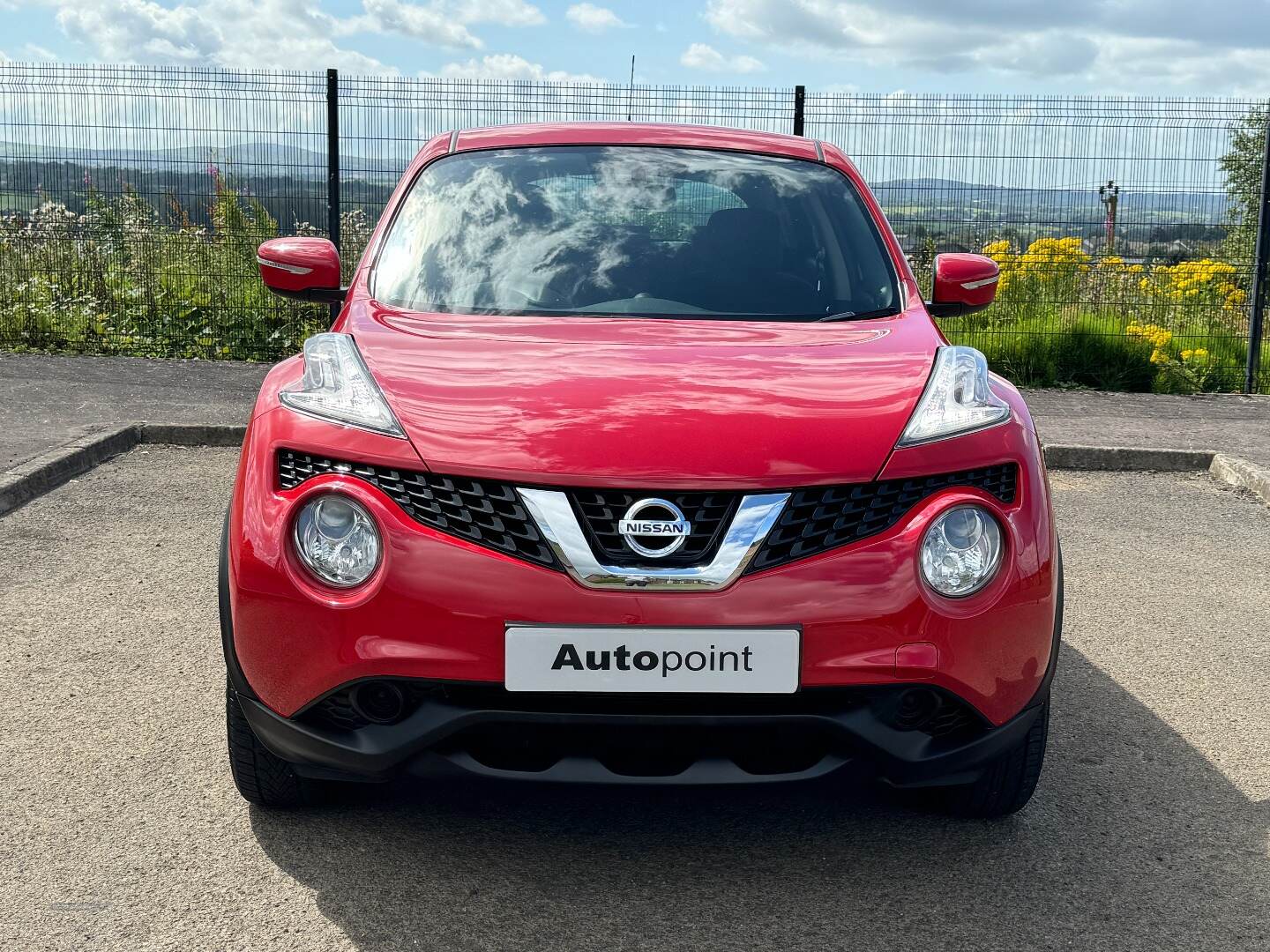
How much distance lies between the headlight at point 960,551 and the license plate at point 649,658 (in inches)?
12.9

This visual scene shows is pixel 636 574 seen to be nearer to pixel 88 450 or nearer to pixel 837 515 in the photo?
pixel 837 515

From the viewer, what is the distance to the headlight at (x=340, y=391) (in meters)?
2.87

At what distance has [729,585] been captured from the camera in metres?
2.66

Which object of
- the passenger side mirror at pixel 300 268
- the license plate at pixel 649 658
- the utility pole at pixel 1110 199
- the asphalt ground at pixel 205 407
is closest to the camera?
the license plate at pixel 649 658

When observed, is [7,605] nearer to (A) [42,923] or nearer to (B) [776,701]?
(A) [42,923]

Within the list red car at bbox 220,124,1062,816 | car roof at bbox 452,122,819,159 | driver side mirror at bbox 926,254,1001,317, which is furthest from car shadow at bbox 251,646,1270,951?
car roof at bbox 452,122,819,159

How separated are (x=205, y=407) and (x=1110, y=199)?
6722 millimetres

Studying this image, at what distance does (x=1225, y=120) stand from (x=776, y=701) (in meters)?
9.67

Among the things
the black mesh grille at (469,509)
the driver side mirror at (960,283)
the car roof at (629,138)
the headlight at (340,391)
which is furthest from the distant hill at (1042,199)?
the black mesh grille at (469,509)

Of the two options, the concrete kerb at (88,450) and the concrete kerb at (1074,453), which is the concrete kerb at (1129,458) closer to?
the concrete kerb at (1074,453)

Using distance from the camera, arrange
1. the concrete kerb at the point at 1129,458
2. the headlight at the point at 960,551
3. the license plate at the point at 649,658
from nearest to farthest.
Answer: the license plate at the point at 649,658 < the headlight at the point at 960,551 < the concrete kerb at the point at 1129,458

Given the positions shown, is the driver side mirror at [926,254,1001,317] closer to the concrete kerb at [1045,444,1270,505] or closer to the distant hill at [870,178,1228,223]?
the concrete kerb at [1045,444,1270,505]

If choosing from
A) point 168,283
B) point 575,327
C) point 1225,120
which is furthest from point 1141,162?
point 575,327

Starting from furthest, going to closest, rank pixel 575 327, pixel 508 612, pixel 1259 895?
pixel 575 327 → pixel 1259 895 → pixel 508 612
